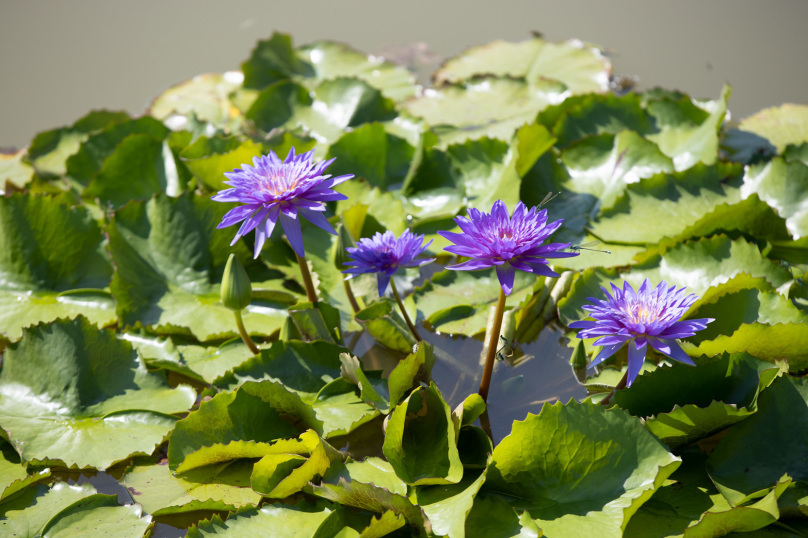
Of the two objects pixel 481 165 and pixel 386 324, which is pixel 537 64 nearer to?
pixel 481 165

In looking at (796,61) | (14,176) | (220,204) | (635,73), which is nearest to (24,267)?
(220,204)

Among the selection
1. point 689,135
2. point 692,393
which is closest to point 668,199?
point 689,135

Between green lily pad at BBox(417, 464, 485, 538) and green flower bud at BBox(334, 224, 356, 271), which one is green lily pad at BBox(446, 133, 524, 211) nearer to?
green flower bud at BBox(334, 224, 356, 271)

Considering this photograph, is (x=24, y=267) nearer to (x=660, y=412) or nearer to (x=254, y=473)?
(x=254, y=473)

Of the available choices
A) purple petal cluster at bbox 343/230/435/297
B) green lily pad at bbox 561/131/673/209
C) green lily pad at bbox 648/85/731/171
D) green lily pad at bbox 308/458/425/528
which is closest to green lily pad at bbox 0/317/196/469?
green lily pad at bbox 308/458/425/528

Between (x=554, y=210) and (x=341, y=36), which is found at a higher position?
(x=341, y=36)
